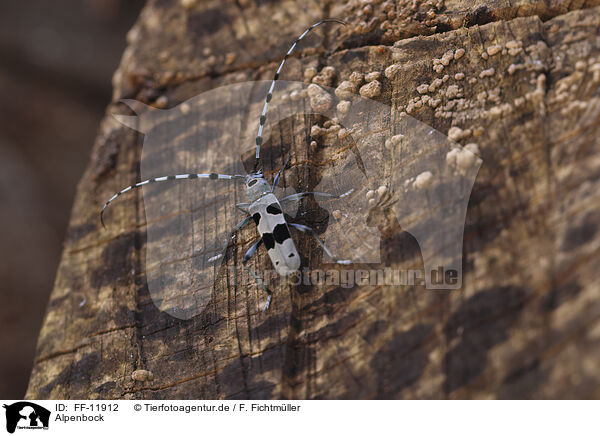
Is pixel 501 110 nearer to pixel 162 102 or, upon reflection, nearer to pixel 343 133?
pixel 343 133

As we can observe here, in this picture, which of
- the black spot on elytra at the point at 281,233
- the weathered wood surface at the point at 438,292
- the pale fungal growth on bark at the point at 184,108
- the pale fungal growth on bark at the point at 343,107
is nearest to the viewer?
the weathered wood surface at the point at 438,292

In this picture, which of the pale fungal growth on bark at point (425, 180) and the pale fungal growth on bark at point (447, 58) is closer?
the pale fungal growth on bark at point (425, 180)

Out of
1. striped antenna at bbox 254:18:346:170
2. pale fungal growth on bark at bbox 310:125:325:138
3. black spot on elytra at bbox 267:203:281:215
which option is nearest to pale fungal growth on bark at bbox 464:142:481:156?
pale fungal growth on bark at bbox 310:125:325:138

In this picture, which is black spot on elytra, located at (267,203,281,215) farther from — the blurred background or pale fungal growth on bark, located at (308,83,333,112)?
the blurred background

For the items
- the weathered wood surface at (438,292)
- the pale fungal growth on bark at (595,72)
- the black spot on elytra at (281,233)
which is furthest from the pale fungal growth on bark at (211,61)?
the pale fungal growth on bark at (595,72)

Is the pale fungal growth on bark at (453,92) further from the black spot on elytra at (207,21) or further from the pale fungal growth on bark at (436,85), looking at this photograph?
the black spot on elytra at (207,21)

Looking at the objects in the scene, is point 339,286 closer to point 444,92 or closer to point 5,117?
point 444,92
